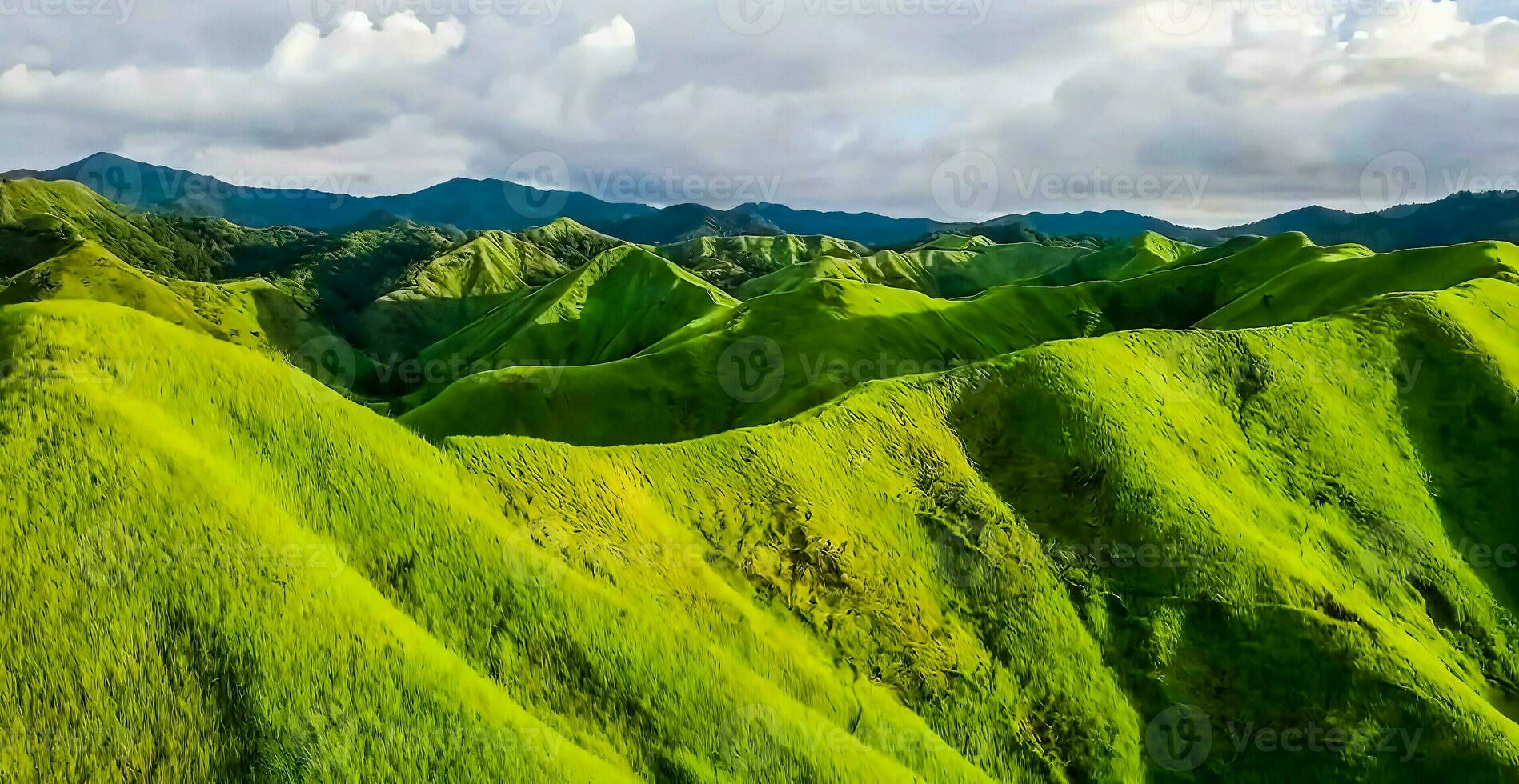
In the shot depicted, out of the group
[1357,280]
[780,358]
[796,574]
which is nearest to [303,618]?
[796,574]

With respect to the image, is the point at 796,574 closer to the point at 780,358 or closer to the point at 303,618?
the point at 303,618

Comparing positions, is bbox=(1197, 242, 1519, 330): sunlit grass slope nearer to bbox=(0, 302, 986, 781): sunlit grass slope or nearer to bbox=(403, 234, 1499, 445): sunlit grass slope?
bbox=(403, 234, 1499, 445): sunlit grass slope

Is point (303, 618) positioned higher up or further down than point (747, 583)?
higher up

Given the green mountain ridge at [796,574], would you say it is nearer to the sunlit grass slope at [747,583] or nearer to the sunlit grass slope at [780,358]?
the sunlit grass slope at [747,583]

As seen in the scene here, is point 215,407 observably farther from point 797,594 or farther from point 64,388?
point 797,594

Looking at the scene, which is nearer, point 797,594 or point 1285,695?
point 797,594

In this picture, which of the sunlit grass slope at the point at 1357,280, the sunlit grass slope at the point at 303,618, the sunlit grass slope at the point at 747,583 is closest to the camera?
the sunlit grass slope at the point at 303,618

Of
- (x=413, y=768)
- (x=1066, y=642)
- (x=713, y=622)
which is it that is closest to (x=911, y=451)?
(x=1066, y=642)

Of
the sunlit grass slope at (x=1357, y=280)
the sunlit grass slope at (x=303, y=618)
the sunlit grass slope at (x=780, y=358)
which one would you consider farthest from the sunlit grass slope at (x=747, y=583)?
the sunlit grass slope at (x=1357, y=280)
